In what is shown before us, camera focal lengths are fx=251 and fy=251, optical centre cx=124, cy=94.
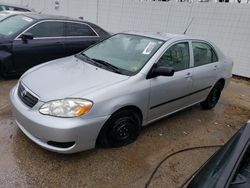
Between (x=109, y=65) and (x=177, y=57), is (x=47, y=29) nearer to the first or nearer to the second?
(x=109, y=65)

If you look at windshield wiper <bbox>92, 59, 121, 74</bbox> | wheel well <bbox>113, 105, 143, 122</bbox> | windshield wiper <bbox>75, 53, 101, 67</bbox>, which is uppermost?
windshield wiper <bbox>92, 59, 121, 74</bbox>

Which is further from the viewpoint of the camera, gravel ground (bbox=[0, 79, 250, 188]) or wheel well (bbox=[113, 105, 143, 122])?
wheel well (bbox=[113, 105, 143, 122])

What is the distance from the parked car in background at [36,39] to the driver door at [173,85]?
301cm

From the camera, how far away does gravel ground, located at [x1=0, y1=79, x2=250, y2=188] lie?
2730mm

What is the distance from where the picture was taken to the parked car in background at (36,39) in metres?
5.15

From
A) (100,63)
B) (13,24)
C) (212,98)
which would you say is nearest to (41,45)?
(13,24)

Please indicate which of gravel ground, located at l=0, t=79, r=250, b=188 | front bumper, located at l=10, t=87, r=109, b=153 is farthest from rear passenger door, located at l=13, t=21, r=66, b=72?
front bumper, located at l=10, t=87, r=109, b=153

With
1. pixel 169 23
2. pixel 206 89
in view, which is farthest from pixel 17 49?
pixel 169 23

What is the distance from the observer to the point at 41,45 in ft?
18.1

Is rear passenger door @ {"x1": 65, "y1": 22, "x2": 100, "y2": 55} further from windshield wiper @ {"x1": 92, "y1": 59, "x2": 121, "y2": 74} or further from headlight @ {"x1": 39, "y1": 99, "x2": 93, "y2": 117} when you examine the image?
headlight @ {"x1": 39, "y1": 99, "x2": 93, "y2": 117}

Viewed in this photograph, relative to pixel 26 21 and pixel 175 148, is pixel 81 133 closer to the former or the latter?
pixel 175 148

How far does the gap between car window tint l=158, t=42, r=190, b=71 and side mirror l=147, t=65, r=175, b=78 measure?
229 mm

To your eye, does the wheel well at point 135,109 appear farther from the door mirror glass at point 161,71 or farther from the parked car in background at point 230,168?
the parked car in background at point 230,168

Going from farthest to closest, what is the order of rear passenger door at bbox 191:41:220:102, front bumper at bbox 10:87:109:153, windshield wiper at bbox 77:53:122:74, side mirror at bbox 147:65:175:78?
rear passenger door at bbox 191:41:220:102 < windshield wiper at bbox 77:53:122:74 < side mirror at bbox 147:65:175:78 < front bumper at bbox 10:87:109:153
